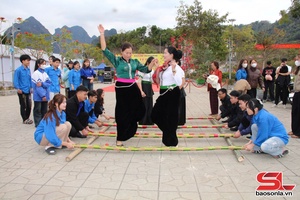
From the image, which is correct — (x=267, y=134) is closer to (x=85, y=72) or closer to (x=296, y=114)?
(x=296, y=114)

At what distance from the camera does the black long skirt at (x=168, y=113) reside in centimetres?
442

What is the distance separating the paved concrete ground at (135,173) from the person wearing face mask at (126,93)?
1.58 ft

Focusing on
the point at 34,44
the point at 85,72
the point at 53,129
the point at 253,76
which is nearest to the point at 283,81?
the point at 253,76

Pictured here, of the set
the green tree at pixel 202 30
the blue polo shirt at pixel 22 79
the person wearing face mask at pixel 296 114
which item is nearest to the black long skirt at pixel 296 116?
the person wearing face mask at pixel 296 114

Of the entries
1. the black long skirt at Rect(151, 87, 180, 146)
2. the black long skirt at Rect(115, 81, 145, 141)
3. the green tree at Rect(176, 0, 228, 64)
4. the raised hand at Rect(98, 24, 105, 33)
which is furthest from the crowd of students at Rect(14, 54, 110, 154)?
the green tree at Rect(176, 0, 228, 64)

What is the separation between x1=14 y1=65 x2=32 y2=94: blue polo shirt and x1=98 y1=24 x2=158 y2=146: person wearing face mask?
3.31m

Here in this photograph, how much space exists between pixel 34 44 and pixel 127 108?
20285 mm

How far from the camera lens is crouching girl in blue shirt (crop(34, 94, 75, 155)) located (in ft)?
13.8

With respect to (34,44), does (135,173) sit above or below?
below

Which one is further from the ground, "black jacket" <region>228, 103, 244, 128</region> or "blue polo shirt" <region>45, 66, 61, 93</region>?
"blue polo shirt" <region>45, 66, 61, 93</region>

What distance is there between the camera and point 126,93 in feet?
14.8

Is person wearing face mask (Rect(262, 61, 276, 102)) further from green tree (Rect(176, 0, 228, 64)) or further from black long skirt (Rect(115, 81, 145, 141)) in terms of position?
green tree (Rect(176, 0, 228, 64))

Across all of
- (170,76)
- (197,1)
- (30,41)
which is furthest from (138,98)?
(30,41)

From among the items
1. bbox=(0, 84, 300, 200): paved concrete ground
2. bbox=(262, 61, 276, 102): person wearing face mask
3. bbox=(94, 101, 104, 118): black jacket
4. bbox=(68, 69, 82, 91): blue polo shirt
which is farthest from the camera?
bbox=(262, 61, 276, 102): person wearing face mask
